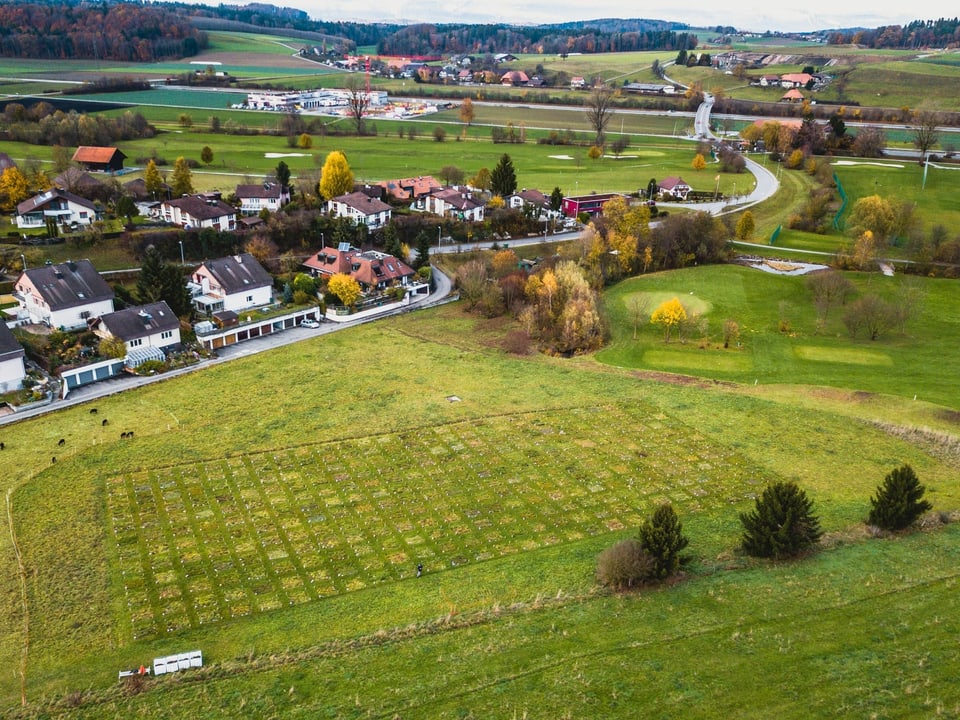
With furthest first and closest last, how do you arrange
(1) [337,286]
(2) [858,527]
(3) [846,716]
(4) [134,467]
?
1. (1) [337,286]
2. (4) [134,467]
3. (2) [858,527]
4. (3) [846,716]

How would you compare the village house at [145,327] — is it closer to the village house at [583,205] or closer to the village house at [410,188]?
the village house at [410,188]

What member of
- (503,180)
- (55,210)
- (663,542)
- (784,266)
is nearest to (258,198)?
(55,210)

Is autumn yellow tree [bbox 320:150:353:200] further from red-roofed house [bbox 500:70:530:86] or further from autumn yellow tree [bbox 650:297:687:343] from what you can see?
red-roofed house [bbox 500:70:530:86]

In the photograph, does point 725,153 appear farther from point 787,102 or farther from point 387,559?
point 387,559

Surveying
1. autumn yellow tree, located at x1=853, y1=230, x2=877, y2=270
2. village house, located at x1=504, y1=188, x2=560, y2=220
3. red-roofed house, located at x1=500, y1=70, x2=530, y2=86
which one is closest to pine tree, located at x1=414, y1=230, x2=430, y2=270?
village house, located at x1=504, y1=188, x2=560, y2=220

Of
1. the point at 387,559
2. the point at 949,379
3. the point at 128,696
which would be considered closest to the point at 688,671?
the point at 387,559

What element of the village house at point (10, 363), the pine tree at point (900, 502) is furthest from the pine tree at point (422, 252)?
the pine tree at point (900, 502)

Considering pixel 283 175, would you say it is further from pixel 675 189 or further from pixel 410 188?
pixel 675 189
